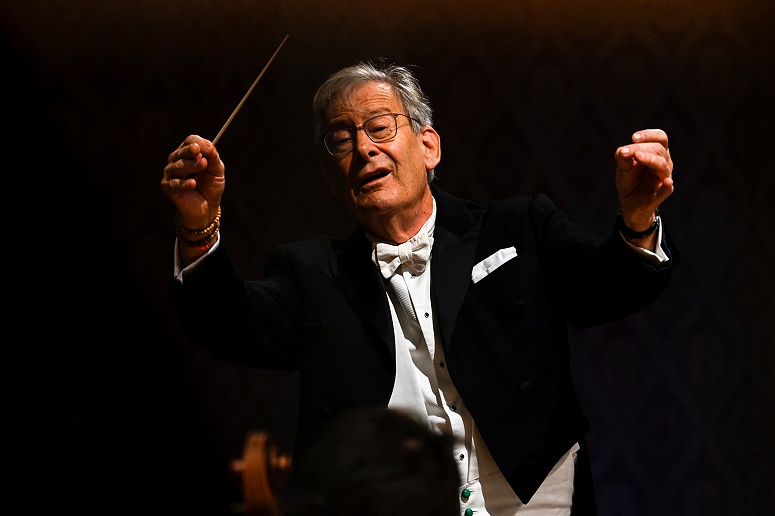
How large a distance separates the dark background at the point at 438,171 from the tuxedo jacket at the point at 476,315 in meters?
0.74

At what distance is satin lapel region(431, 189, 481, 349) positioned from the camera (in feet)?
6.24

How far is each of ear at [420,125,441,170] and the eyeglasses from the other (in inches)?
4.4

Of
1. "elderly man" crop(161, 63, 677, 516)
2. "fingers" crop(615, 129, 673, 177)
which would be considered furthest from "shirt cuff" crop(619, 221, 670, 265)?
"fingers" crop(615, 129, 673, 177)

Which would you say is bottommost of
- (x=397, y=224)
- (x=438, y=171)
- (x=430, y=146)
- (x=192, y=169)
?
(x=438, y=171)

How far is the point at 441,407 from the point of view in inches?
73.9

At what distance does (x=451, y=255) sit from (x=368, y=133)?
308 millimetres

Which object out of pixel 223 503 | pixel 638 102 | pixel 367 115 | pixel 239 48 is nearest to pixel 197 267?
pixel 367 115

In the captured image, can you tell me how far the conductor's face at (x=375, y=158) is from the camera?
2.01 metres

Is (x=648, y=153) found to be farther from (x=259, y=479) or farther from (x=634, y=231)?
(x=259, y=479)

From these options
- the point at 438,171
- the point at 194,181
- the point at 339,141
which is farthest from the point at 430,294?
the point at 438,171

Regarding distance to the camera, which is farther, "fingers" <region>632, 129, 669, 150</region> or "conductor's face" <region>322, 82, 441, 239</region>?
"conductor's face" <region>322, 82, 441, 239</region>

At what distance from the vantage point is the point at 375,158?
2021 mm

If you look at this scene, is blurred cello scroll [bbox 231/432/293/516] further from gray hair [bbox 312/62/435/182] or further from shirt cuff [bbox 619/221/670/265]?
gray hair [bbox 312/62/435/182]

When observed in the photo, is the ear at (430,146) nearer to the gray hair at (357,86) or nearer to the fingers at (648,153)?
the gray hair at (357,86)
